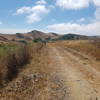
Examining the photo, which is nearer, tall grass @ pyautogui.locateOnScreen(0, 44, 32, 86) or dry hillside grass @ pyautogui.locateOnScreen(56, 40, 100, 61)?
tall grass @ pyautogui.locateOnScreen(0, 44, 32, 86)

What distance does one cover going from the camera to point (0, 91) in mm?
13578

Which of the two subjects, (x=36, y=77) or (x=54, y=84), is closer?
(x=54, y=84)

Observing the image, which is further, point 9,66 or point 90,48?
point 90,48

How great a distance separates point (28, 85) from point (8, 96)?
1.85 m

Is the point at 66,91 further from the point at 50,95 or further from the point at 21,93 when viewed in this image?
the point at 21,93

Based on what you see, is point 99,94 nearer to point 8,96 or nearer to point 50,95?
point 50,95

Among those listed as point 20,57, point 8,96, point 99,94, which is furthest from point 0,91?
point 20,57

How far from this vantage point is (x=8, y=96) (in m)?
12.3

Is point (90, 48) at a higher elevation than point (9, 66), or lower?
lower

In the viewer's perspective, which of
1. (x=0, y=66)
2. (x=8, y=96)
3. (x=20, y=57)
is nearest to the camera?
(x=8, y=96)

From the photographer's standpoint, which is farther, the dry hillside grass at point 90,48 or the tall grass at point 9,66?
the dry hillside grass at point 90,48

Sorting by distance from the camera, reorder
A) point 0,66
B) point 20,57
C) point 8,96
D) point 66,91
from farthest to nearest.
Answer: point 20,57 < point 0,66 < point 8,96 < point 66,91

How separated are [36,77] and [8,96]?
3.50 metres

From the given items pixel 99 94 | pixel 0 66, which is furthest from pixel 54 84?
pixel 0 66
